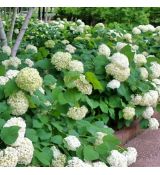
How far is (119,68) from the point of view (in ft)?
13.4

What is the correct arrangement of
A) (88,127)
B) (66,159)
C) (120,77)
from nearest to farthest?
(66,159), (88,127), (120,77)

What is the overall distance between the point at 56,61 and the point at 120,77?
0.61 m

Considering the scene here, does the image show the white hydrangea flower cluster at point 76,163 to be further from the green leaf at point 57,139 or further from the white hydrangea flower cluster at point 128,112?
the white hydrangea flower cluster at point 128,112

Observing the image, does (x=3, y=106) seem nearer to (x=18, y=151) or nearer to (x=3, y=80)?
(x=3, y=80)

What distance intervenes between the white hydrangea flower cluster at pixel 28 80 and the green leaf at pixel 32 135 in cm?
25

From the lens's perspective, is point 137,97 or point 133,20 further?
point 133,20

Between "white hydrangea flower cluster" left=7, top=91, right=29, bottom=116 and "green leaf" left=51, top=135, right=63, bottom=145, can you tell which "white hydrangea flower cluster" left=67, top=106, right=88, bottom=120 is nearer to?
"green leaf" left=51, top=135, right=63, bottom=145

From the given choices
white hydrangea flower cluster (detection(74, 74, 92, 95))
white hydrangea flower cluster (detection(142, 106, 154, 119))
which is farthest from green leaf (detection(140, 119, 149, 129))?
white hydrangea flower cluster (detection(74, 74, 92, 95))

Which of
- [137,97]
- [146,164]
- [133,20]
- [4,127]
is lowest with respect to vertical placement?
[133,20]

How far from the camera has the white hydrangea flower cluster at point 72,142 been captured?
116 inches

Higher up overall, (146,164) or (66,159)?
(66,159)
